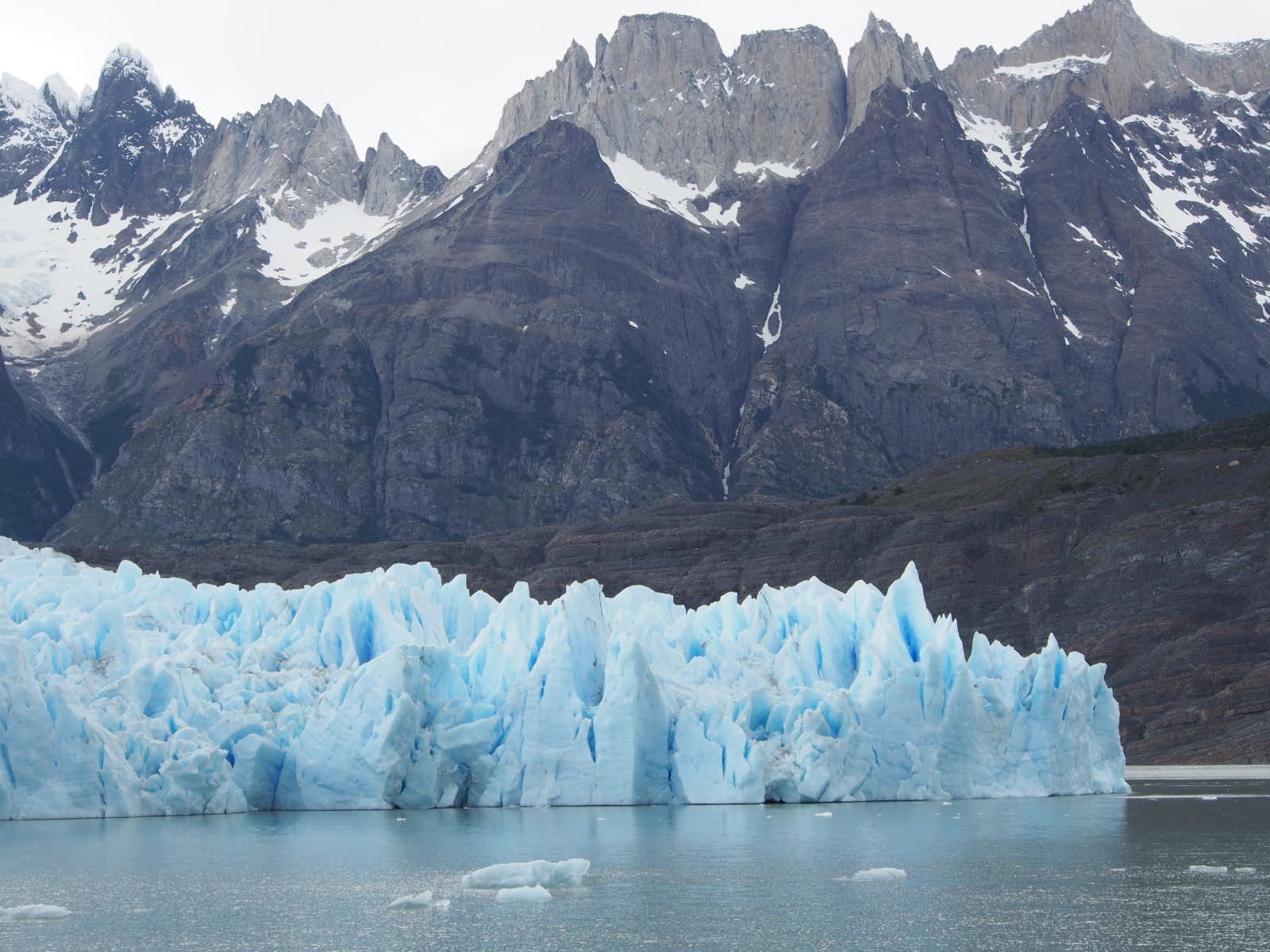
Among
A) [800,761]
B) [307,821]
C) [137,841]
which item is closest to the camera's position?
[137,841]

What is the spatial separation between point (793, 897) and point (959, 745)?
1000 inches

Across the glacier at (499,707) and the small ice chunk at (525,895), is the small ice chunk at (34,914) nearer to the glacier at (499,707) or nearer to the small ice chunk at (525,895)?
the small ice chunk at (525,895)

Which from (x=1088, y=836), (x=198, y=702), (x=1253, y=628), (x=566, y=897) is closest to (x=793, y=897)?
(x=566, y=897)

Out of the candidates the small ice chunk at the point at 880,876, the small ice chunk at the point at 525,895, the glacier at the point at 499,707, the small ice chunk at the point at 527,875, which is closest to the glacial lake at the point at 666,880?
the small ice chunk at the point at 880,876

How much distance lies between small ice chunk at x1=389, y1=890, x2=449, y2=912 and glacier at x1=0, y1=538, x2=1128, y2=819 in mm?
19367

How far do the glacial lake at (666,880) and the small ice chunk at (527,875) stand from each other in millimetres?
453

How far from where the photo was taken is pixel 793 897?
4134cm

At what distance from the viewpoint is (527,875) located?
42812mm

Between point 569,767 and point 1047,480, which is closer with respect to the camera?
point 569,767

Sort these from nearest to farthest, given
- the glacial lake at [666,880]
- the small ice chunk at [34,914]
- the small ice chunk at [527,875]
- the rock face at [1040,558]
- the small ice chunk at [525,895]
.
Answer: the glacial lake at [666,880] < the small ice chunk at [34,914] < the small ice chunk at [525,895] < the small ice chunk at [527,875] < the rock face at [1040,558]

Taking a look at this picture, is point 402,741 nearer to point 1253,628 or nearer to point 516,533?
point 1253,628

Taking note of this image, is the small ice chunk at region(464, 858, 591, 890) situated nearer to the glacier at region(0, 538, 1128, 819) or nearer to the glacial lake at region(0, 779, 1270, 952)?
the glacial lake at region(0, 779, 1270, 952)

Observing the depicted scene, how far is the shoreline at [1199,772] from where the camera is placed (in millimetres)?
89750

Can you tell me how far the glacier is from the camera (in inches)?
2302
